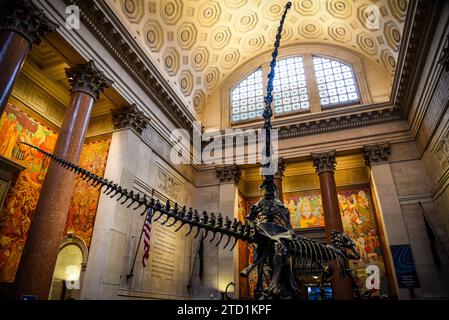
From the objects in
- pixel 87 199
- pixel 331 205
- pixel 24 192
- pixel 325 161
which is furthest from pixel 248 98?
pixel 24 192

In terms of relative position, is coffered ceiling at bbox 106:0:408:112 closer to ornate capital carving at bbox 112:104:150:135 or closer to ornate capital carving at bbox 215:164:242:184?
ornate capital carving at bbox 112:104:150:135

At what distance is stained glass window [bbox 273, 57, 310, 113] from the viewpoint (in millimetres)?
13055

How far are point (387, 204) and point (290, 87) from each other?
6.49 m

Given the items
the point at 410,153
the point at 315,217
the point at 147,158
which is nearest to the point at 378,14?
the point at 410,153

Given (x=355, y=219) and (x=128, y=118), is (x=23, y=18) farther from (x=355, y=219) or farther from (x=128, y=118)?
(x=355, y=219)

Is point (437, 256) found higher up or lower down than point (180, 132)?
lower down

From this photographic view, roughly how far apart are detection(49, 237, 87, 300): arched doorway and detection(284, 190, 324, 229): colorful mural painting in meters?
8.59

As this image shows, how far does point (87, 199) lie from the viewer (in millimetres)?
7914

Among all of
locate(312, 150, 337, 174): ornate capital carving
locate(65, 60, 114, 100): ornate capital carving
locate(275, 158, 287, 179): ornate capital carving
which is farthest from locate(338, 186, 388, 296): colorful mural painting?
locate(65, 60, 114, 100): ornate capital carving

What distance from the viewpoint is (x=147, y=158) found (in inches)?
369

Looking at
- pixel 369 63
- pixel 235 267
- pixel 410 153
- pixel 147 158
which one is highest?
pixel 369 63

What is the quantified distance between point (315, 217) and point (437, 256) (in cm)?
485

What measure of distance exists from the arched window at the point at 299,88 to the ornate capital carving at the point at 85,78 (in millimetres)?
7344

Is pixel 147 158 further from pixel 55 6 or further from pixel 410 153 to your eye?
pixel 410 153
